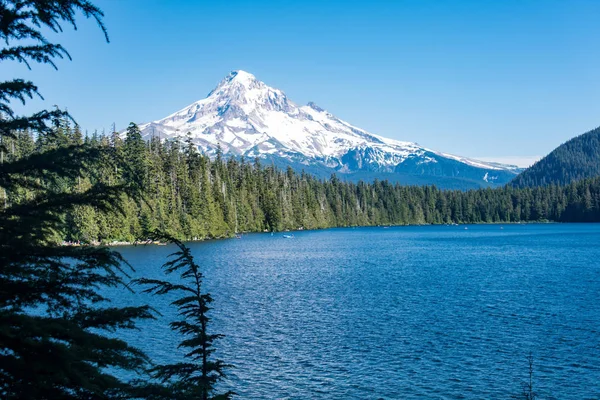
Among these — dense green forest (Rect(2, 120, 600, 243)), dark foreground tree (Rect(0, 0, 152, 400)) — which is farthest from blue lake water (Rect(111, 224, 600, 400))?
dense green forest (Rect(2, 120, 600, 243))

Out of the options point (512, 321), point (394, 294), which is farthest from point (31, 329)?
point (394, 294)

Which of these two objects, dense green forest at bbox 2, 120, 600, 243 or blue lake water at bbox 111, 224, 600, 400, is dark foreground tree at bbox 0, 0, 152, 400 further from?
dense green forest at bbox 2, 120, 600, 243

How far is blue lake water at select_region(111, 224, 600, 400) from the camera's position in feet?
84.0

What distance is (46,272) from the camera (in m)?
7.53

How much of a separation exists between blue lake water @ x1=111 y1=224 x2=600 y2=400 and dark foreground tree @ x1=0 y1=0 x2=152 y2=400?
18.5 m

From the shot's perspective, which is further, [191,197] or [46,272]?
[191,197]

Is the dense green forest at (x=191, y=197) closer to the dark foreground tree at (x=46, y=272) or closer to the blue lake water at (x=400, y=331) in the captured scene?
the blue lake water at (x=400, y=331)

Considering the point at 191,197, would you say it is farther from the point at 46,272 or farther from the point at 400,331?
the point at 46,272

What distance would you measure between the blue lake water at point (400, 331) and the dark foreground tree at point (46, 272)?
18538mm

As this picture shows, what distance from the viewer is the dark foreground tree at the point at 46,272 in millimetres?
6285

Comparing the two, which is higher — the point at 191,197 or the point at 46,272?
the point at 191,197

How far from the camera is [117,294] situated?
49.5 metres

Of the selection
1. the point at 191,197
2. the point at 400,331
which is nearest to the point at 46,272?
the point at 400,331

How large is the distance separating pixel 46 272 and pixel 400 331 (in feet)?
100
